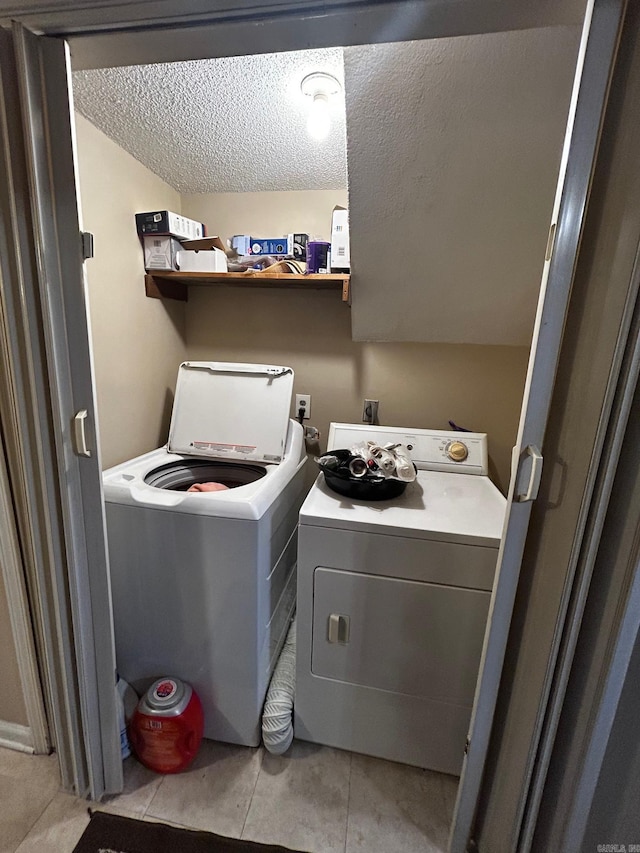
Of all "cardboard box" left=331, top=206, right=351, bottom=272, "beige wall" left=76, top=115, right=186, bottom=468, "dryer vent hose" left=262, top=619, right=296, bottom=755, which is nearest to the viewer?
"dryer vent hose" left=262, top=619, right=296, bottom=755

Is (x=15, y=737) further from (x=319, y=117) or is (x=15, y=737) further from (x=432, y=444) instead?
(x=319, y=117)

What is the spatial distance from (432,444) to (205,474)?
1.06 metres

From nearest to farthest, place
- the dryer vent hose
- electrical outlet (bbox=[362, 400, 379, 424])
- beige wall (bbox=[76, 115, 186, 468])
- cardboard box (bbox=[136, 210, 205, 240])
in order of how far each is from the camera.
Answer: the dryer vent hose, beige wall (bbox=[76, 115, 186, 468]), cardboard box (bbox=[136, 210, 205, 240]), electrical outlet (bbox=[362, 400, 379, 424])

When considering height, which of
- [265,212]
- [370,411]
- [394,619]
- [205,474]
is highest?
[265,212]

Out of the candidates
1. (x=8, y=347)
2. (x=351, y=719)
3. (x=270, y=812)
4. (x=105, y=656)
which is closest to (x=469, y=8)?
(x=8, y=347)

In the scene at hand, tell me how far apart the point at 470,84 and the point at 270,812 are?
2.18m

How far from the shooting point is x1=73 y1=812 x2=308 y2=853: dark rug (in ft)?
3.40

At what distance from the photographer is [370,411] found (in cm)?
198

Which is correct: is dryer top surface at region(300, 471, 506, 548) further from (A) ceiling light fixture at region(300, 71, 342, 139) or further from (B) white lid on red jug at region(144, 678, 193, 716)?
(A) ceiling light fixture at region(300, 71, 342, 139)

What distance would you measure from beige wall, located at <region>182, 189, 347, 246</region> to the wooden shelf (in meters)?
0.30

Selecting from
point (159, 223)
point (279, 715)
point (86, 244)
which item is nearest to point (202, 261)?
point (159, 223)

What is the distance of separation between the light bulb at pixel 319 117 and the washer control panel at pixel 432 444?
3.72 feet

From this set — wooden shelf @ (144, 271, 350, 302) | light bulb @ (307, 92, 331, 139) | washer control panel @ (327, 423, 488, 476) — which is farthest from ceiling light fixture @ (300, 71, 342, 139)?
washer control panel @ (327, 423, 488, 476)

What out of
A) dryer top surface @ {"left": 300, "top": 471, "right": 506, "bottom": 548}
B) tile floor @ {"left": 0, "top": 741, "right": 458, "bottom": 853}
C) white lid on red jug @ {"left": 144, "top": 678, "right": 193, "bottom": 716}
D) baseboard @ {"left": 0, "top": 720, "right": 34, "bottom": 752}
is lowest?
tile floor @ {"left": 0, "top": 741, "right": 458, "bottom": 853}
